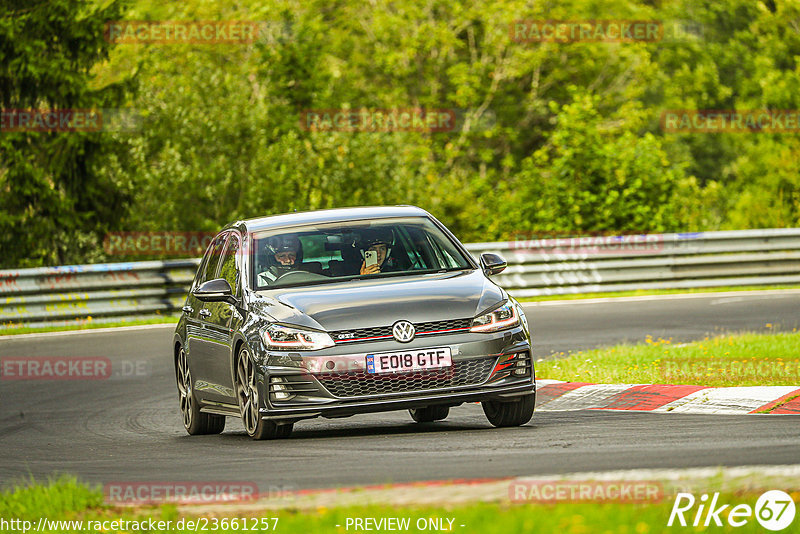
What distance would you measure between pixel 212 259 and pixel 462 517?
645cm

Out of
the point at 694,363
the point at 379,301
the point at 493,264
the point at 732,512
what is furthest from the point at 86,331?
the point at 732,512

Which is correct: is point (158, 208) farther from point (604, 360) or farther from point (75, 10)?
point (604, 360)

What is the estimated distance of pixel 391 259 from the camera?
33.7 ft

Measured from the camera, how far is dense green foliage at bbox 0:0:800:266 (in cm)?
2755

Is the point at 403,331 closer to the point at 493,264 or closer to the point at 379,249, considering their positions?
the point at 379,249

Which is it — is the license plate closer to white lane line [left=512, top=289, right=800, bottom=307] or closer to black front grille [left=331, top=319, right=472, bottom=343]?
black front grille [left=331, top=319, right=472, bottom=343]

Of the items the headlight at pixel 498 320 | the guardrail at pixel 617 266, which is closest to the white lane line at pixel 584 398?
the headlight at pixel 498 320

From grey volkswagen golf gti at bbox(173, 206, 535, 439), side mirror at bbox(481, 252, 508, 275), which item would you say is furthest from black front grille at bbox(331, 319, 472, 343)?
side mirror at bbox(481, 252, 508, 275)

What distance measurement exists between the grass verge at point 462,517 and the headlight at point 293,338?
251 centimetres

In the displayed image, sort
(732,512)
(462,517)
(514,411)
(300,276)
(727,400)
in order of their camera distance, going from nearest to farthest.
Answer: (732,512) < (462,517) < (514,411) < (300,276) < (727,400)

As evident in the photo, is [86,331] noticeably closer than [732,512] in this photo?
No

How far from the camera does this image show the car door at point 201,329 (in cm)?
1094

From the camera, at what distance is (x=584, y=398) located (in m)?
11.3

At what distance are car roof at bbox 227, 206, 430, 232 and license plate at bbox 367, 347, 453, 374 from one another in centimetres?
188
